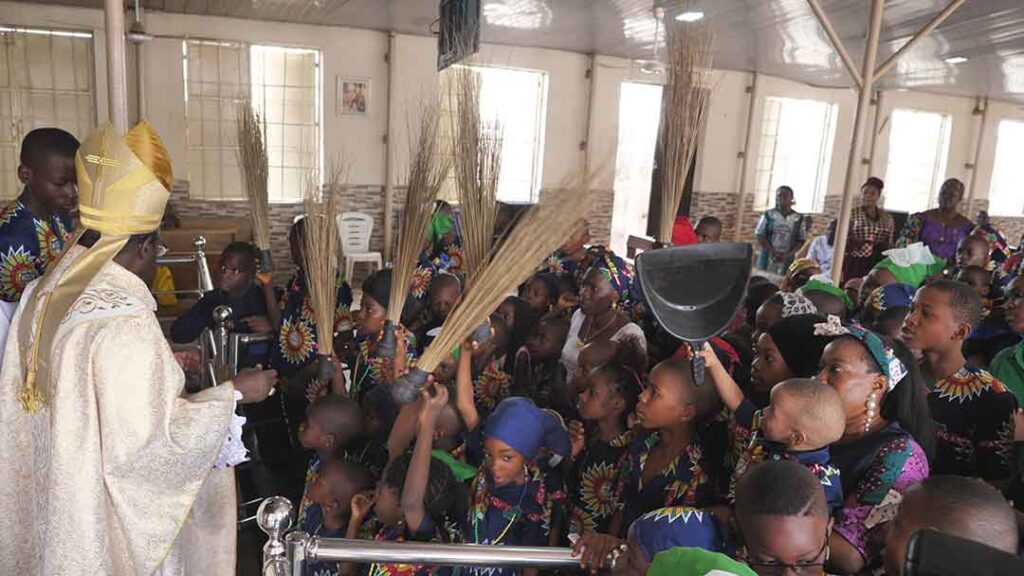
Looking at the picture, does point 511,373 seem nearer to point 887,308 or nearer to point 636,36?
point 887,308

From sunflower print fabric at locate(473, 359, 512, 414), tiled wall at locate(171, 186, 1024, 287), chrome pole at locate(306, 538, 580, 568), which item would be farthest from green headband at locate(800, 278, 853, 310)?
tiled wall at locate(171, 186, 1024, 287)

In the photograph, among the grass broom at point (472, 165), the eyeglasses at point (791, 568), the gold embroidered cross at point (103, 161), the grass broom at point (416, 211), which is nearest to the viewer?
the eyeglasses at point (791, 568)

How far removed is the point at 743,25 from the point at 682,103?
3.49m

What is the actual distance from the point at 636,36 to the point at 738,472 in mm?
5961

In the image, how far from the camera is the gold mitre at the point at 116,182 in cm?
156

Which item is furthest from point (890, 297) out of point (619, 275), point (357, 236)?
point (357, 236)

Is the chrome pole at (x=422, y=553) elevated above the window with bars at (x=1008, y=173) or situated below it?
below

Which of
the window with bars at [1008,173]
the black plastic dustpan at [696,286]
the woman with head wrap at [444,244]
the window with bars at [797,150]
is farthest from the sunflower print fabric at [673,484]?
the window with bars at [1008,173]

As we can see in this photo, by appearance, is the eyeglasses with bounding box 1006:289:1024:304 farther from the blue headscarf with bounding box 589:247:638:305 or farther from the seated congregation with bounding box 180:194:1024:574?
the blue headscarf with bounding box 589:247:638:305

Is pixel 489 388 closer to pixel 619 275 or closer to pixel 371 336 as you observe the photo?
pixel 371 336

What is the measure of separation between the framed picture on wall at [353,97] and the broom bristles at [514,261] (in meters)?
5.81

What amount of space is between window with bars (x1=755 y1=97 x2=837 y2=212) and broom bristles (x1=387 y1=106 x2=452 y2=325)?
723 centimetres

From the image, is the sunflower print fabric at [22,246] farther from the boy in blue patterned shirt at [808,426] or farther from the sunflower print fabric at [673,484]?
the boy in blue patterned shirt at [808,426]

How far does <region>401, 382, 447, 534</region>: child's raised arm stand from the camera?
177 centimetres
